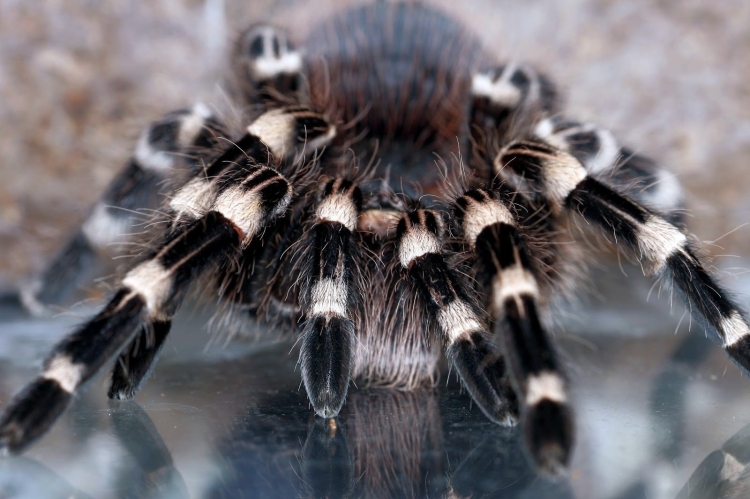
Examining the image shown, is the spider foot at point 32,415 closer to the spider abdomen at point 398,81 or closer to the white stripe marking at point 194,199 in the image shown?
the white stripe marking at point 194,199

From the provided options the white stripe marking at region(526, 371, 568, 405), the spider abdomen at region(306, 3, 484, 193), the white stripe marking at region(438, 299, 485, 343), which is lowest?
the spider abdomen at region(306, 3, 484, 193)

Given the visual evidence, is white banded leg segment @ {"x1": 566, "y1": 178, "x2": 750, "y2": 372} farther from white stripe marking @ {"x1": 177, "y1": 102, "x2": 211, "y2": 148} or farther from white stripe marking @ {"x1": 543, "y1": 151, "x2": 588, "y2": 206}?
white stripe marking @ {"x1": 177, "y1": 102, "x2": 211, "y2": 148}

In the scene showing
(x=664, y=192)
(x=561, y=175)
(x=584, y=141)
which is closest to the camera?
(x=561, y=175)

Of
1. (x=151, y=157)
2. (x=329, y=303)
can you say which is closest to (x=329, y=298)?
(x=329, y=303)

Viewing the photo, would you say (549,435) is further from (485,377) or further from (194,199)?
(194,199)

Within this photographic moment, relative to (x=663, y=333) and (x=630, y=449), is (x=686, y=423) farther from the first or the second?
(x=663, y=333)

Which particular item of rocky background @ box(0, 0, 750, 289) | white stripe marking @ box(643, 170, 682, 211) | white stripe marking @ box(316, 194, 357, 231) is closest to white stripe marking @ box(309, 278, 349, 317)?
white stripe marking @ box(316, 194, 357, 231)

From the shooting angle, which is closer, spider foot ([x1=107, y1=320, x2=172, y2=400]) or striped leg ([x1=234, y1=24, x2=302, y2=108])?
spider foot ([x1=107, y1=320, x2=172, y2=400])
